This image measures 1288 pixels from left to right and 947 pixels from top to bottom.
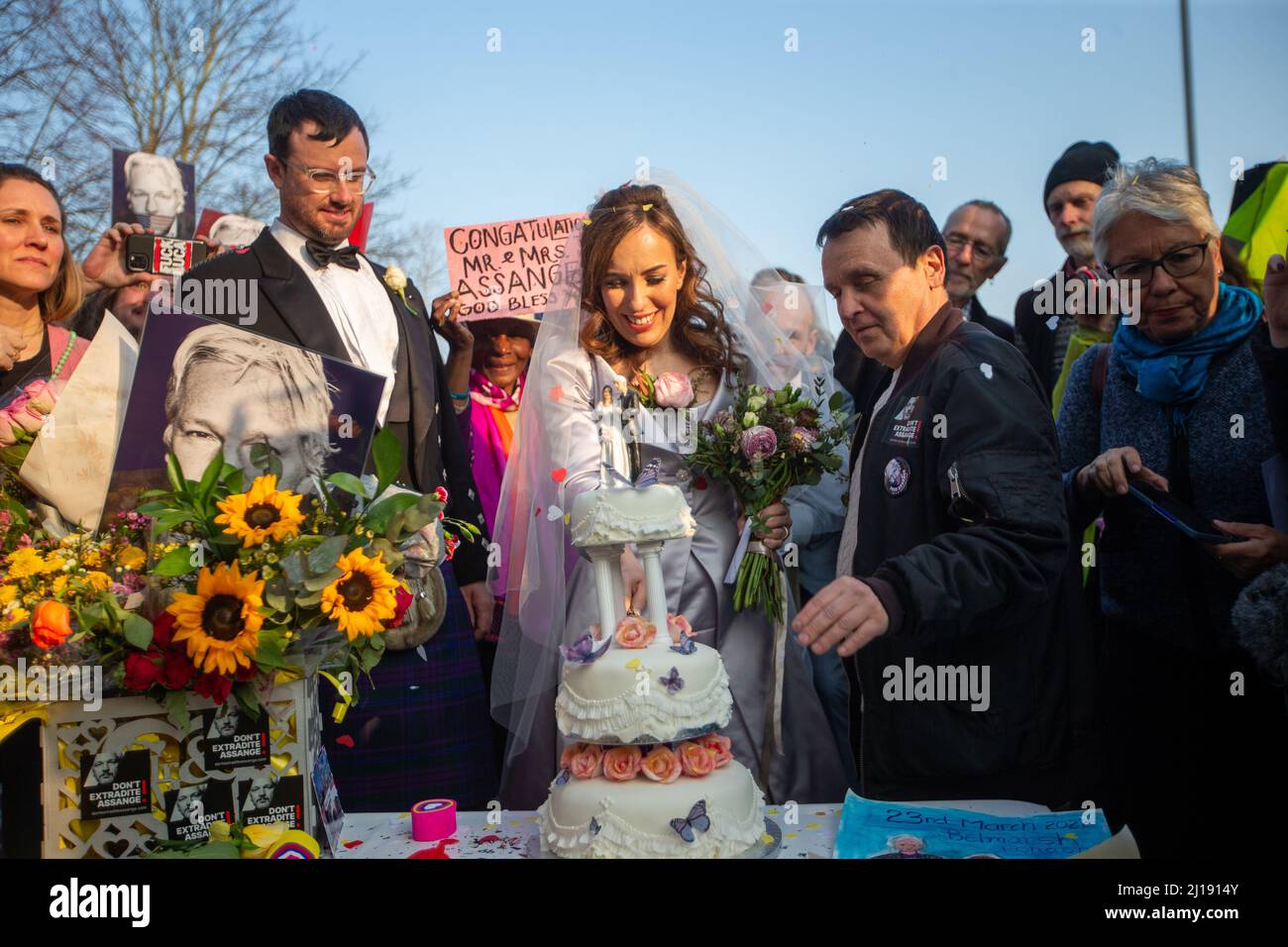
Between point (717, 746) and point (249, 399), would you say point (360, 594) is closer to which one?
point (249, 399)

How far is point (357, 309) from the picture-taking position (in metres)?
3.01

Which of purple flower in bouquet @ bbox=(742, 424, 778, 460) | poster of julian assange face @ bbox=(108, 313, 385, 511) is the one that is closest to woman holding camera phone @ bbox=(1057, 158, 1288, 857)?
purple flower in bouquet @ bbox=(742, 424, 778, 460)

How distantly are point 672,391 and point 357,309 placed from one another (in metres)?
0.94

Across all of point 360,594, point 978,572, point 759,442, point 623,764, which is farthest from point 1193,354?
point 360,594

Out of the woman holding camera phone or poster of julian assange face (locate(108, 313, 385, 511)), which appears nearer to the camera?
poster of julian assange face (locate(108, 313, 385, 511))

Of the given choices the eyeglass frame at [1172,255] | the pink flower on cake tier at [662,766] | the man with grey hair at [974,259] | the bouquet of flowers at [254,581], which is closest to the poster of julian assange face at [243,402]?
the bouquet of flowers at [254,581]

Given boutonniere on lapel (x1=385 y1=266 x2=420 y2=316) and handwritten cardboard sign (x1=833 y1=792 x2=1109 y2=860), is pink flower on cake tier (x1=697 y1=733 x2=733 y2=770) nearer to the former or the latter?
handwritten cardboard sign (x1=833 y1=792 x2=1109 y2=860)

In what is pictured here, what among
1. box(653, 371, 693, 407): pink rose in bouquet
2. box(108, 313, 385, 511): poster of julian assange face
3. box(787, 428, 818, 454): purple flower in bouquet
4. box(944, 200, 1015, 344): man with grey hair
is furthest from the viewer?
box(944, 200, 1015, 344): man with grey hair

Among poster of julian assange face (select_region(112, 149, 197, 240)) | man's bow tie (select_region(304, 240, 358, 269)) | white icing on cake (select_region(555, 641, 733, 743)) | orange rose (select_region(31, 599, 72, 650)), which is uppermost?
poster of julian assange face (select_region(112, 149, 197, 240))

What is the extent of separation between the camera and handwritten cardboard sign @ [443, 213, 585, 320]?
12.6ft

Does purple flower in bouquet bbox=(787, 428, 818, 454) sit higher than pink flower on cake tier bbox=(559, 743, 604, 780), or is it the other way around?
purple flower in bouquet bbox=(787, 428, 818, 454)

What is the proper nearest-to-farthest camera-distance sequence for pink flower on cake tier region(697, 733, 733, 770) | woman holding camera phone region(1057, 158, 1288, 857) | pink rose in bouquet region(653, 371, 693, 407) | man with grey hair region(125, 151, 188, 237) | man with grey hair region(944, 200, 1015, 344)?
pink flower on cake tier region(697, 733, 733, 770) → woman holding camera phone region(1057, 158, 1288, 857) → pink rose in bouquet region(653, 371, 693, 407) → man with grey hair region(125, 151, 188, 237) → man with grey hair region(944, 200, 1015, 344)

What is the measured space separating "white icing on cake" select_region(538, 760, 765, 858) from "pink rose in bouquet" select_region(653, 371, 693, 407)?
1.15m
